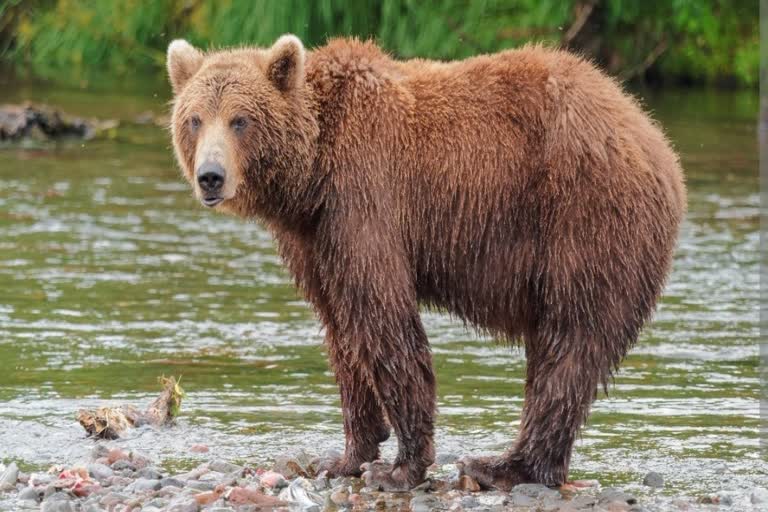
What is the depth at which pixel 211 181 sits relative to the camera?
21.1 ft

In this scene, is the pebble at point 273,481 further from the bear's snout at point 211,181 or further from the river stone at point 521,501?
the bear's snout at point 211,181

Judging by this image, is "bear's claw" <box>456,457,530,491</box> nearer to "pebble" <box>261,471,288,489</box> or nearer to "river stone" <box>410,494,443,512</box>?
"river stone" <box>410,494,443,512</box>

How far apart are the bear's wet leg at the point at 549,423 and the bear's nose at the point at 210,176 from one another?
5.21 ft

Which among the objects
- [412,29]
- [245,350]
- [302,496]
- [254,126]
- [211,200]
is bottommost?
[245,350]

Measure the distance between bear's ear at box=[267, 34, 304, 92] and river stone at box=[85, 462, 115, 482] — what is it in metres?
1.84

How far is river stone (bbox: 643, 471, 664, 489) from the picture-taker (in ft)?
22.5

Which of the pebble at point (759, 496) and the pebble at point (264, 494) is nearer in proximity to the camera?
the pebble at point (264, 494)

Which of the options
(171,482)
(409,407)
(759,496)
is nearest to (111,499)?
(171,482)

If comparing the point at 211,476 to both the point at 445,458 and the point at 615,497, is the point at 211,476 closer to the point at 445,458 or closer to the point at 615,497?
the point at 445,458

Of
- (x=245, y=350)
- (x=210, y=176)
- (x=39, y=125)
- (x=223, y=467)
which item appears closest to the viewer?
(x=210, y=176)

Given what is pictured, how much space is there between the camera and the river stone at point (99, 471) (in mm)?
6844

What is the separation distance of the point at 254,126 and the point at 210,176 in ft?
1.10

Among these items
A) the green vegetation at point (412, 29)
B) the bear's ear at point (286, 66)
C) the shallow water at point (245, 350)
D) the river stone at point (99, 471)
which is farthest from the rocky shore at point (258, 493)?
the green vegetation at point (412, 29)

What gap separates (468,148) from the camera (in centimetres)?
673
